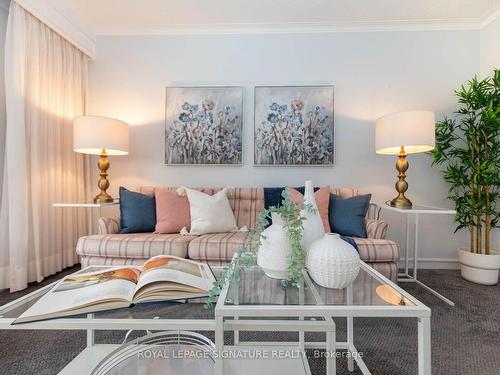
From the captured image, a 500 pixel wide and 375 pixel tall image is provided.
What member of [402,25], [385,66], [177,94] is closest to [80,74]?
[177,94]

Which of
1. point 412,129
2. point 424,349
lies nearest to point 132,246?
point 424,349

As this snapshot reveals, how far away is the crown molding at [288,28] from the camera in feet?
8.73

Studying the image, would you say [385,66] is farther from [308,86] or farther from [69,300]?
[69,300]

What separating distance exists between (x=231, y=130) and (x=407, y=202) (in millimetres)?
1785

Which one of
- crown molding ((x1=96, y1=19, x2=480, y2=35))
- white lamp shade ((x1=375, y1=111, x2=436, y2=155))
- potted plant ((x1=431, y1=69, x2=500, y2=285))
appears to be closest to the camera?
white lamp shade ((x1=375, y1=111, x2=436, y2=155))

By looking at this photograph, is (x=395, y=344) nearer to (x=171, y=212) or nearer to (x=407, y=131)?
Answer: (x=407, y=131)

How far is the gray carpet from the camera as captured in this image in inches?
47.6

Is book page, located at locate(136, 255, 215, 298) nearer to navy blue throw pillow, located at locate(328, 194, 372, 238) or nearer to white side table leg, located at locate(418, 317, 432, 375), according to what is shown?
white side table leg, located at locate(418, 317, 432, 375)

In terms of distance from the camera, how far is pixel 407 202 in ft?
7.51

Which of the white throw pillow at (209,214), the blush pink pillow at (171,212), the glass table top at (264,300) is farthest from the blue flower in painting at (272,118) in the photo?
the glass table top at (264,300)

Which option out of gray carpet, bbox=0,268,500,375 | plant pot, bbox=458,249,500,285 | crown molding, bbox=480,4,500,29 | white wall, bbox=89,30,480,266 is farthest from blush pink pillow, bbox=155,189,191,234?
crown molding, bbox=480,4,500,29

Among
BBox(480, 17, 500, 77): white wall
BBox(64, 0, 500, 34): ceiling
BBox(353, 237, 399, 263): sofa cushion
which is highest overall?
BBox(64, 0, 500, 34): ceiling

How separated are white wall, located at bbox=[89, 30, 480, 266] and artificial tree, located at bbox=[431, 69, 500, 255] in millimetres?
282

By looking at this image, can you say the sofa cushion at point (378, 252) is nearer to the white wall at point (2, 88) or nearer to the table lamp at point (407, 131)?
the table lamp at point (407, 131)
